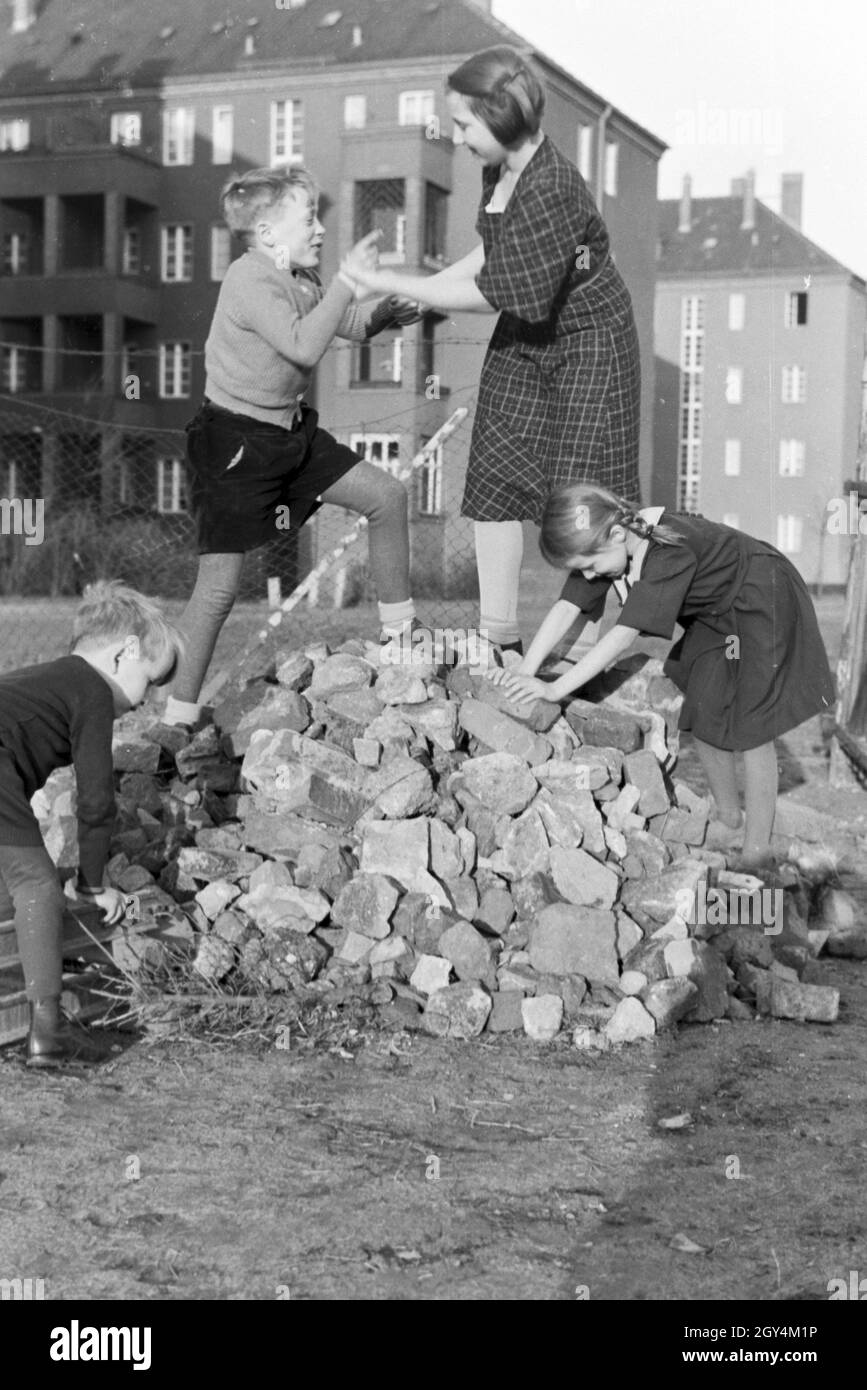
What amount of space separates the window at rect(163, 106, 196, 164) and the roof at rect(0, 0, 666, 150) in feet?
2.28

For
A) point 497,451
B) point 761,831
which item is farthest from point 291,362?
point 761,831

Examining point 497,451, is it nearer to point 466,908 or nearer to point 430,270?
point 466,908

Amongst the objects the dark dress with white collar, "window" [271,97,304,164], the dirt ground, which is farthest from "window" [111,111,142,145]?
the dirt ground

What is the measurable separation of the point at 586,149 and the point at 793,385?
26589 mm

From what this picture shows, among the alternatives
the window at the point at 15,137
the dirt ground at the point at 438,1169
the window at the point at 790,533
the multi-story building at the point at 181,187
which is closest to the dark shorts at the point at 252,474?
the dirt ground at the point at 438,1169

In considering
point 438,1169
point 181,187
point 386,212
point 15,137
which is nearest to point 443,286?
point 438,1169

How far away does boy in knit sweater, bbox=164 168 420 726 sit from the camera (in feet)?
17.3

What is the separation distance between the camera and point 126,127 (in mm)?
36844

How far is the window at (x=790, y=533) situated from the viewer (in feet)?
144

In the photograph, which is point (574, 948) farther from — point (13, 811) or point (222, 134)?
point (222, 134)

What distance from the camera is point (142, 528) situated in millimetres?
18719

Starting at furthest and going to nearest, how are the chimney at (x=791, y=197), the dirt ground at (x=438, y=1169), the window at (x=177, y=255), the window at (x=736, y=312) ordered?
the chimney at (x=791, y=197) → the window at (x=736, y=312) → the window at (x=177, y=255) → the dirt ground at (x=438, y=1169)

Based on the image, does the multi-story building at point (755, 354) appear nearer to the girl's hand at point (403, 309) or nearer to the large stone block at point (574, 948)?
the girl's hand at point (403, 309)

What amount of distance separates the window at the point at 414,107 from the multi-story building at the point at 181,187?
40 mm
